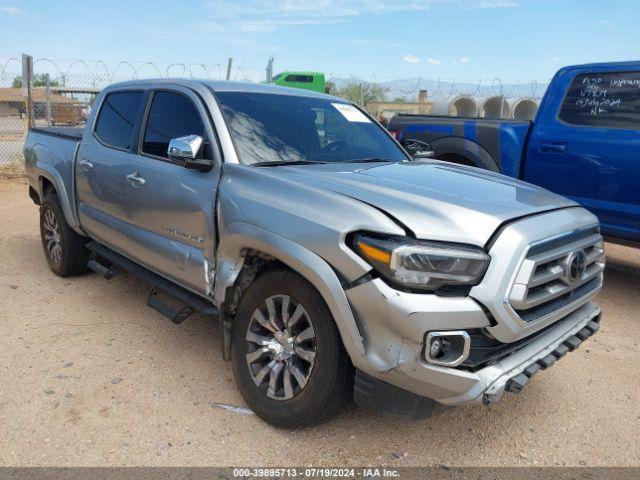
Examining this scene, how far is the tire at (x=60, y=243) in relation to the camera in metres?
5.07

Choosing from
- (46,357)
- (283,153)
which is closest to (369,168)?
(283,153)

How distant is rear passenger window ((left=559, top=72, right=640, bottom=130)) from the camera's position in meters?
4.96

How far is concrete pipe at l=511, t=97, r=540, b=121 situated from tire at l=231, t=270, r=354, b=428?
953 cm

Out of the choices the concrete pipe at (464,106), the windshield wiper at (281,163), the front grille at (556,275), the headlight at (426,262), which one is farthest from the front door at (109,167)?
the concrete pipe at (464,106)

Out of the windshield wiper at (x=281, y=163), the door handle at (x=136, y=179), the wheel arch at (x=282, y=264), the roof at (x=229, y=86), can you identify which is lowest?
the wheel arch at (x=282, y=264)

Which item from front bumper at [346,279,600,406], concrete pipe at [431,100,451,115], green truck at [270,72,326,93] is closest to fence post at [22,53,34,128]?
concrete pipe at [431,100,451,115]

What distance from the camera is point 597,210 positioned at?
16.5 feet

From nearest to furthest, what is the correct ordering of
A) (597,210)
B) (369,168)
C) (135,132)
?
(369,168) → (135,132) → (597,210)

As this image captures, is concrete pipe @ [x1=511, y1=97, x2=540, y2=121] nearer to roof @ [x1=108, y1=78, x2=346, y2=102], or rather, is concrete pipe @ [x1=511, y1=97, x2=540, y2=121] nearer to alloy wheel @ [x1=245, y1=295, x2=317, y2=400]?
roof @ [x1=108, y1=78, x2=346, y2=102]

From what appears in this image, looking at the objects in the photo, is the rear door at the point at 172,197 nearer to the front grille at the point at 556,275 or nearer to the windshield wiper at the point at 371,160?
the windshield wiper at the point at 371,160

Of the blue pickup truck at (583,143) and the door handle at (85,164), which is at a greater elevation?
the blue pickup truck at (583,143)

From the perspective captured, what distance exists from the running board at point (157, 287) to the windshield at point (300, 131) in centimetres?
91

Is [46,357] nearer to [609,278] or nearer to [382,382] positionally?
[382,382]

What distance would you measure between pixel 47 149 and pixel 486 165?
4329 millimetres
